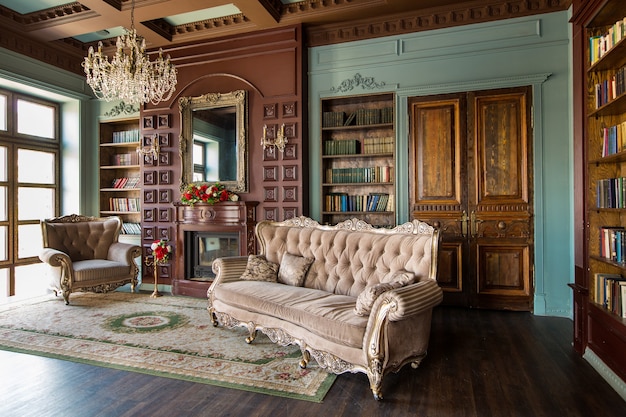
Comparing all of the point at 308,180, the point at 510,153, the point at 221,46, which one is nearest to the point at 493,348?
the point at 510,153

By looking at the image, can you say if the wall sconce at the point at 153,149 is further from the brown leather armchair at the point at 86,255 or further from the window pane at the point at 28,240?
the window pane at the point at 28,240

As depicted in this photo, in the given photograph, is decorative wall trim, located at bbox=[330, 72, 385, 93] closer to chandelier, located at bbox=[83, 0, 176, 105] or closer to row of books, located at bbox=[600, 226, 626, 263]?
chandelier, located at bbox=[83, 0, 176, 105]

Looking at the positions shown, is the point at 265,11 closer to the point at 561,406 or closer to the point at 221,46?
the point at 221,46

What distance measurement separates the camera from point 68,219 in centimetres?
561

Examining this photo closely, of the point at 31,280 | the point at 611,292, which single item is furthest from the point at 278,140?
the point at 31,280

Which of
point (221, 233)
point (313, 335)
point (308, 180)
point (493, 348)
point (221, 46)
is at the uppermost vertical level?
point (221, 46)

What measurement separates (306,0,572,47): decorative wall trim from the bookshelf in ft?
11.2

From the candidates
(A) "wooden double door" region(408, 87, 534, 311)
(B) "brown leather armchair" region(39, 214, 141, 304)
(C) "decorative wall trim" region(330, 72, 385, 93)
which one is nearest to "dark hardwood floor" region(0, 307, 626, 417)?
(A) "wooden double door" region(408, 87, 534, 311)

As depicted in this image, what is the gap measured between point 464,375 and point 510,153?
2.79 m

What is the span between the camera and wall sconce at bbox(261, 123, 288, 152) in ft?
17.3

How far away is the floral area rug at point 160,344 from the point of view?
2.76 m

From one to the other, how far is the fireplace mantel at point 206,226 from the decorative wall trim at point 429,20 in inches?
95.8

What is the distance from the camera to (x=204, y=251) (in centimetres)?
570

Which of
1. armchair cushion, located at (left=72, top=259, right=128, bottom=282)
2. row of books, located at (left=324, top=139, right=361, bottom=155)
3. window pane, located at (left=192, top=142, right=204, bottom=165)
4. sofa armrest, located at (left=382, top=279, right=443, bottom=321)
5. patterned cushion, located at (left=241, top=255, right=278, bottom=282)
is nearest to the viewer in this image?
sofa armrest, located at (left=382, top=279, right=443, bottom=321)
